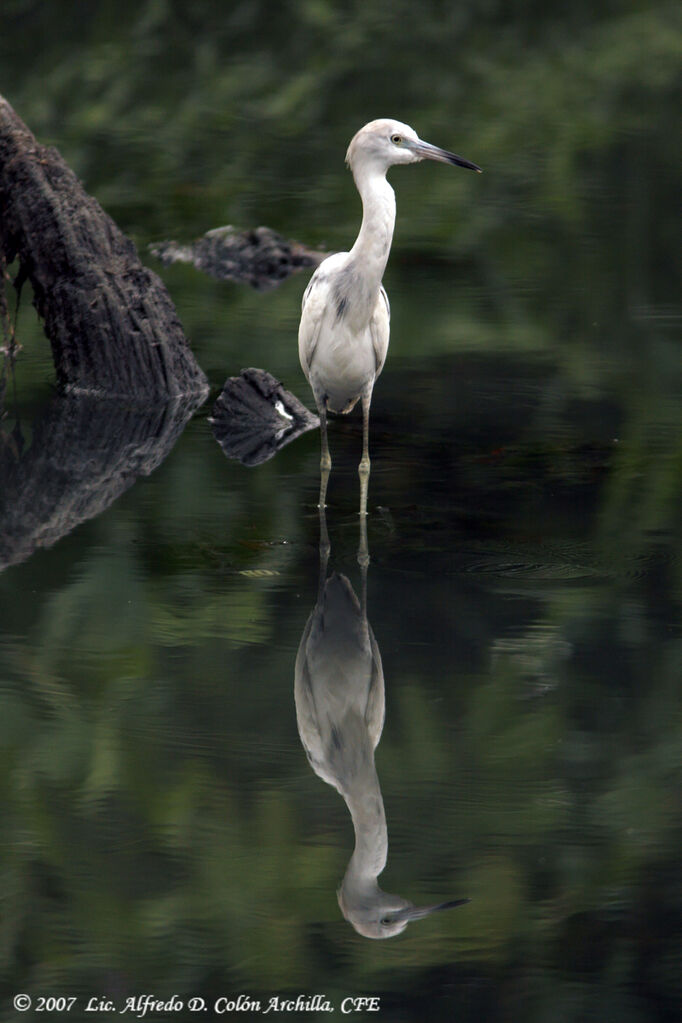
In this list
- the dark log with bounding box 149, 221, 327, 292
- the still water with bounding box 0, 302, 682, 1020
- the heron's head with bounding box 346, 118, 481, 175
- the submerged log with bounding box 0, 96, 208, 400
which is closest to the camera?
the still water with bounding box 0, 302, 682, 1020

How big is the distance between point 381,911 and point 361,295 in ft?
12.8

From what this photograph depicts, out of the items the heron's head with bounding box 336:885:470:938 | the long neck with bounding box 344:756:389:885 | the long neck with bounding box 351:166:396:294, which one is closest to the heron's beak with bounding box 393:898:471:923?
the heron's head with bounding box 336:885:470:938

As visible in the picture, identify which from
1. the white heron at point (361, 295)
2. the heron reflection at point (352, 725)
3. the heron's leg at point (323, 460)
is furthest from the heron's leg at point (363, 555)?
the heron's leg at point (323, 460)

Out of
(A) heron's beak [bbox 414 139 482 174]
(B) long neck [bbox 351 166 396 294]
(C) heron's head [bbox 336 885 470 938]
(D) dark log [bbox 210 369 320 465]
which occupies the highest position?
(A) heron's beak [bbox 414 139 482 174]

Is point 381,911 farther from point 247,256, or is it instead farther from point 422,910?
point 247,256

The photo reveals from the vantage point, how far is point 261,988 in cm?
415

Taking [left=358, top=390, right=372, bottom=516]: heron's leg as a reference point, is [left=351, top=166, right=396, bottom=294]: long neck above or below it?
above

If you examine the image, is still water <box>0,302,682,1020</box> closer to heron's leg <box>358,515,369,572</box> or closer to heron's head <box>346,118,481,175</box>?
heron's leg <box>358,515,369,572</box>

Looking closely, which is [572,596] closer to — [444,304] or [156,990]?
[156,990]

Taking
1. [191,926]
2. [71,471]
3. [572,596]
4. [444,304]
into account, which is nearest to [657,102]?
[444,304]

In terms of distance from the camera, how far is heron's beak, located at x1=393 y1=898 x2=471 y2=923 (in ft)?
14.5

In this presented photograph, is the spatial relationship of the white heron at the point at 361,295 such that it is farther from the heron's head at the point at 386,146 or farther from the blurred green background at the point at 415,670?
the blurred green background at the point at 415,670

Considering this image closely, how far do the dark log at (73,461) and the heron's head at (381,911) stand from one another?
319 cm

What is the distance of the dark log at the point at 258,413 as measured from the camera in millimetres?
9734
